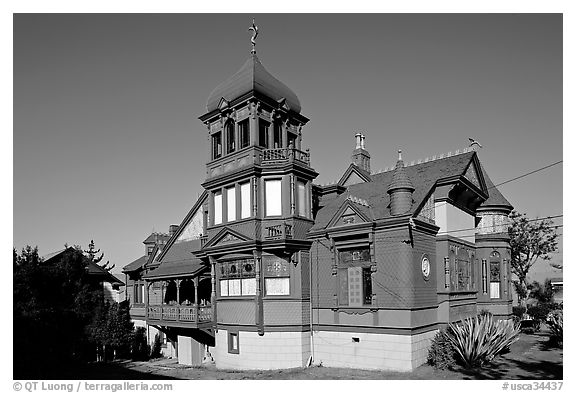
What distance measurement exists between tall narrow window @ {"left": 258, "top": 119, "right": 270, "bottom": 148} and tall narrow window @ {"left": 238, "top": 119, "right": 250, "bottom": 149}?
57 centimetres

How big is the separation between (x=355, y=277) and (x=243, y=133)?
8.66m

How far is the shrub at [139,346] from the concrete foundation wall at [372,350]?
14570mm

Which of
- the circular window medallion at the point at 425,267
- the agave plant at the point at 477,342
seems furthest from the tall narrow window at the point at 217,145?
the agave plant at the point at 477,342

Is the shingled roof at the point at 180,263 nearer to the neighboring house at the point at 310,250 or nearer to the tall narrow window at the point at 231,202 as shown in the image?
the neighboring house at the point at 310,250

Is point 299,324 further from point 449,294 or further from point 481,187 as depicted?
point 481,187

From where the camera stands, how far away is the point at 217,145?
1027 inches

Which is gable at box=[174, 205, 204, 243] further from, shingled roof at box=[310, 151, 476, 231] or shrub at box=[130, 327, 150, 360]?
shingled roof at box=[310, 151, 476, 231]

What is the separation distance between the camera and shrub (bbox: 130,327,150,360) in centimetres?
3262

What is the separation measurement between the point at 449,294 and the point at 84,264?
2264cm

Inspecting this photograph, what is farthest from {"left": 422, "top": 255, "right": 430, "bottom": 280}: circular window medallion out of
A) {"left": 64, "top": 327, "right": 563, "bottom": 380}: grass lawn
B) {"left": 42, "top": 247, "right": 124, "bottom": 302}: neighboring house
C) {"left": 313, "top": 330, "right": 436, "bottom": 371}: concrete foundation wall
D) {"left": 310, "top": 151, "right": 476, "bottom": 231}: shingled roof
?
{"left": 42, "top": 247, "right": 124, "bottom": 302}: neighboring house

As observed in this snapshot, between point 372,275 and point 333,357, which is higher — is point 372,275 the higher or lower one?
the higher one
